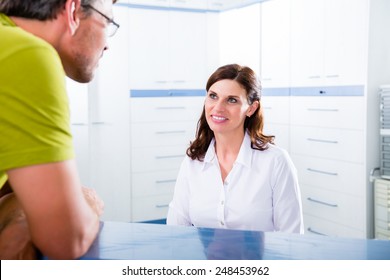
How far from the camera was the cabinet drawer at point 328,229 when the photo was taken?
346 centimetres

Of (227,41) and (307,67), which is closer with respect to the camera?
(307,67)

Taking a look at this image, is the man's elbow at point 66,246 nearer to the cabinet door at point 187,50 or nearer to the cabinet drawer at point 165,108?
the cabinet drawer at point 165,108

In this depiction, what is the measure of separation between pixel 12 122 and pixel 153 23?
12.2ft

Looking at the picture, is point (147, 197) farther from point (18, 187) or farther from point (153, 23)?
point (18, 187)

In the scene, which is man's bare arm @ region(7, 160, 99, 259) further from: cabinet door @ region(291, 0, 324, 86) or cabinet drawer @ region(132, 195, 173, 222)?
cabinet drawer @ region(132, 195, 173, 222)

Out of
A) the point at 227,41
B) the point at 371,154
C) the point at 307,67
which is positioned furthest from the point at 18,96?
the point at 227,41

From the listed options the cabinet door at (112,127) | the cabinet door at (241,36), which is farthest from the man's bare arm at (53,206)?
the cabinet door at (241,36)

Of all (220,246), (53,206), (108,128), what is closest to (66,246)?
(53,206)

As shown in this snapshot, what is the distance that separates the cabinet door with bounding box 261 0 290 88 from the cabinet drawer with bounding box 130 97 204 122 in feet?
2.39

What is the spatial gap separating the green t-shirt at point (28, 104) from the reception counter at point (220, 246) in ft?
0.75

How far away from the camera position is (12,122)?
75cm

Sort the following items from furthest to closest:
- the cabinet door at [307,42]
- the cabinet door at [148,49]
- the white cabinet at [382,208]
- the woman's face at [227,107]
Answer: the cabinet door at [148,49], the cabinet door at [307,42], the white cabinet at [382,208], the woman's face at [227,107]

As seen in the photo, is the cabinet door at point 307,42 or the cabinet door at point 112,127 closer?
the cabinet door at point 307,42

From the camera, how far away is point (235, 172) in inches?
80.0
